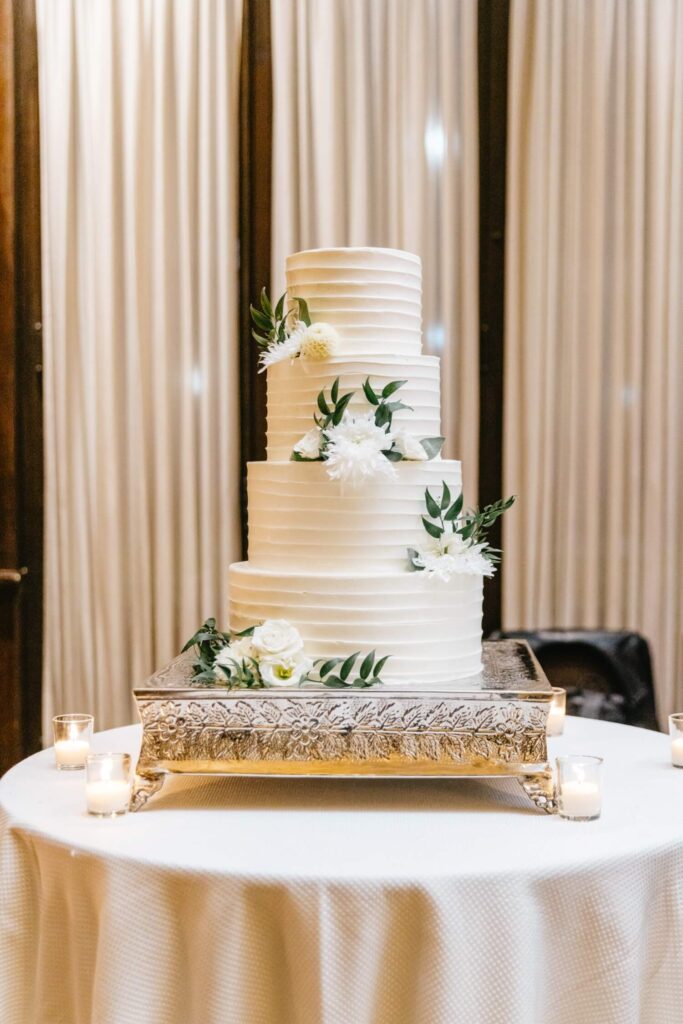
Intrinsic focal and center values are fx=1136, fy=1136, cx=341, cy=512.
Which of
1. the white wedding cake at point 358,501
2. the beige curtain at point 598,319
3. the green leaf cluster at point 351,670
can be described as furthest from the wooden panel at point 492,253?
the green leaf cluster at point 351,670

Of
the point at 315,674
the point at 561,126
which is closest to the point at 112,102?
the point at 561,126

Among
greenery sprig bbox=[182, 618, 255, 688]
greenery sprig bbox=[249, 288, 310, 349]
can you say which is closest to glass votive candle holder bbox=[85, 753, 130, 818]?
greenery sprig bbox=[182, 618, 255, 688]

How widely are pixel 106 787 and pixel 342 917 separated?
56 cm

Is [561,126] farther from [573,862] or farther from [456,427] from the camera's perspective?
[573,862]

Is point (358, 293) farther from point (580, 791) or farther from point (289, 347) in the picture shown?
point (580, 791)

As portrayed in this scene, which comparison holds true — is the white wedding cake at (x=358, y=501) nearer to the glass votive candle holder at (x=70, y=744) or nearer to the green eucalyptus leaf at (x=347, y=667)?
the green eucalyptus leaf at (x=347, y=667)

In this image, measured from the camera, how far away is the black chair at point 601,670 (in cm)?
373

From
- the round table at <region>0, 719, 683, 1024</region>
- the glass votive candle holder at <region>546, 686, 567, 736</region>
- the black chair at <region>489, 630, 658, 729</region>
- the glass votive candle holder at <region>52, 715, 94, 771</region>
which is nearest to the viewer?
the round table at <region>0, 719, 683, 1024</region>

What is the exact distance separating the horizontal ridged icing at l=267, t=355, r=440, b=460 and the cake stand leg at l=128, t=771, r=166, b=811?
76 cm

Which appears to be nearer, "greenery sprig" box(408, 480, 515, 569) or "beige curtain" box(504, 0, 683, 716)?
"greenery sprig" box(408, 480, 515, 569)

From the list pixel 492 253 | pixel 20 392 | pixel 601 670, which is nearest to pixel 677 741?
pixel 601 670

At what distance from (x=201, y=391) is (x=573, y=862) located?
3.19 metres

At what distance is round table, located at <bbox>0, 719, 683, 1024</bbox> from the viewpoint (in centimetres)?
171

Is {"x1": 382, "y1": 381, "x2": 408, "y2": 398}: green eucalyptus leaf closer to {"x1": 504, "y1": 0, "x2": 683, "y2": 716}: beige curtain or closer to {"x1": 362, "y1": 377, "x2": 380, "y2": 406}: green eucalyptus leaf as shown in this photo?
{"x1": 362, "y1": 377, "x2": 380, "y2": 406}: green eucalyptus leaf
